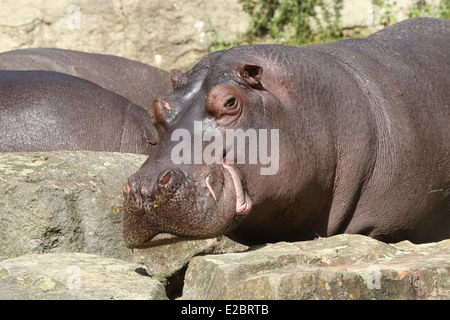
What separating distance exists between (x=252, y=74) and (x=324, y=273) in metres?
1.50

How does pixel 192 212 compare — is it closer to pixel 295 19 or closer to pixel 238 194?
pixel 238 194

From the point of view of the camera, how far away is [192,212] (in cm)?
396

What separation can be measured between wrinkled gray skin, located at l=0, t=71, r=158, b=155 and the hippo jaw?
167 centimetres

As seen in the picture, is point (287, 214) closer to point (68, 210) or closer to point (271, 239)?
point (271, 239)

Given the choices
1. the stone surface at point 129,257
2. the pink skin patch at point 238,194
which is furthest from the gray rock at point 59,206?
the pink skin patch at point 238,194

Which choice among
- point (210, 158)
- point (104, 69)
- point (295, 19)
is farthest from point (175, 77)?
point (295, 19)

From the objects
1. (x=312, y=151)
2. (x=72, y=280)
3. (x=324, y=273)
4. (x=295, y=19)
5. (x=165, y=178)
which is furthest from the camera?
(x=295, y=19)

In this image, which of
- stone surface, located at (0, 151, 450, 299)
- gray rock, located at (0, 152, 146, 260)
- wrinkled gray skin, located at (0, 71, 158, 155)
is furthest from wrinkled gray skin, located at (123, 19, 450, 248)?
wrinkled gray skin, located at (0, 71, 158, 155)

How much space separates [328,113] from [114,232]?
1.40 m

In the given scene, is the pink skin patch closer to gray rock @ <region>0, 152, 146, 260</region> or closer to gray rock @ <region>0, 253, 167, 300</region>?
gray rock @ <region>0, 253, 167, 300</region>

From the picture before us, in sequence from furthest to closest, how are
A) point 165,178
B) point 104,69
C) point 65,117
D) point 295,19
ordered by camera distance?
point 295,19, point 104,69, point 65,117, point 165,178

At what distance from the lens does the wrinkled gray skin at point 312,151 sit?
4.02 metres

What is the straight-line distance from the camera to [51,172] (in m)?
4.58
